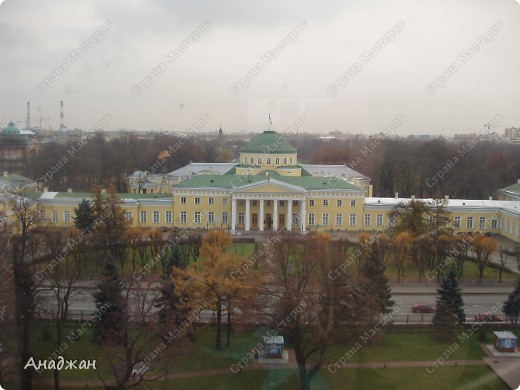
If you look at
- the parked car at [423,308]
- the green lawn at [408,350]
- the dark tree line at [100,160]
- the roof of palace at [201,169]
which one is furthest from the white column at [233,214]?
the green lawn at [408,350]

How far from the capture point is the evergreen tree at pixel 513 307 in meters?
7.40

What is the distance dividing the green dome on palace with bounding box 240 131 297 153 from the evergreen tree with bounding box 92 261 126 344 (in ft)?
26.7

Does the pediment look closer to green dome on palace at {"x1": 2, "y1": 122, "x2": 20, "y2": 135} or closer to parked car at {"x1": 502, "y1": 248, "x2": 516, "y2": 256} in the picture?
parked car at {"x1": 502, "y1": 248, "x2": 516, "y2": 256}

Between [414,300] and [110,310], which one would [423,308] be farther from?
[110,310]

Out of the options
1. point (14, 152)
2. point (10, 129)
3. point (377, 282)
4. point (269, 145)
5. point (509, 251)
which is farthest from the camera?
point (269, 145)

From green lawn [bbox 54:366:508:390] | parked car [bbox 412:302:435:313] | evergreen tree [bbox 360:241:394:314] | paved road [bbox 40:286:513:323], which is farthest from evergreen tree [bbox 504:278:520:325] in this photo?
evergreen tree [bbox 360:241:394:314]

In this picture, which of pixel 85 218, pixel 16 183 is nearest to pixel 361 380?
pixel 85 218

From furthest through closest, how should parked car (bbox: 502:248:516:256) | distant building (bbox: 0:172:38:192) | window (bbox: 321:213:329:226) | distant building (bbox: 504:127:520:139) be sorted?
window (bbox: 321:213:329:226), distant building (bbox: 0:172:38:192), parked car (bbox: 502:248:516:256), distant building (bbox: 504:127:520:139)

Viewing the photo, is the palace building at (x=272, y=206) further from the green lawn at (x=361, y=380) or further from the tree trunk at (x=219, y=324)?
the green lawn at (x=361, y=380)

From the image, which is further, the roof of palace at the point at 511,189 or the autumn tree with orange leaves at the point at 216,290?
the roof of palace at the point at 511,189

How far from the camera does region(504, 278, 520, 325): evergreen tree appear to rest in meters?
7.40

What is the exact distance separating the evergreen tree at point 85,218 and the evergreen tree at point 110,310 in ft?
14.4

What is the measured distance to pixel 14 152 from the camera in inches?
433

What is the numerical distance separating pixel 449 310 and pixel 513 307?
915mm
